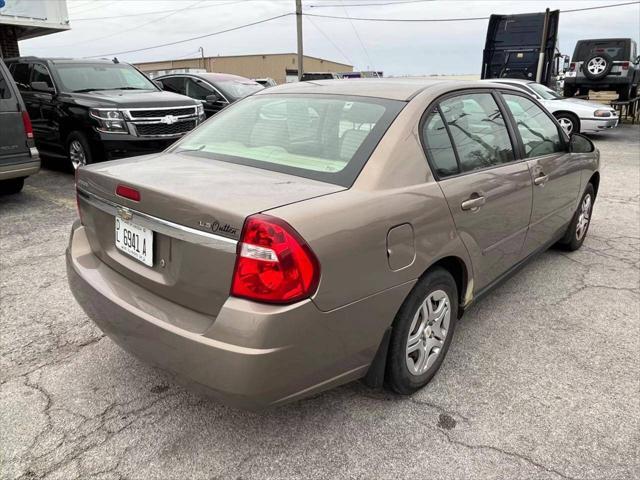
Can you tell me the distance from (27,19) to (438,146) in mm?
14058

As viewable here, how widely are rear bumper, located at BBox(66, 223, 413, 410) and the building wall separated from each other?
15.2 metres

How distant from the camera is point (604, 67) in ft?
51.9

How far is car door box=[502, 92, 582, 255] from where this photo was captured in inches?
135

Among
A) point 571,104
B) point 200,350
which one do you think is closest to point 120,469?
point 200,350

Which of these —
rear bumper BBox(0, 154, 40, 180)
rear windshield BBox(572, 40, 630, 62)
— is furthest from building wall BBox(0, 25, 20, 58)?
rear windshield BBox(572, 40, 630, 62)

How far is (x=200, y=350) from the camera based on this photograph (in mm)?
1871

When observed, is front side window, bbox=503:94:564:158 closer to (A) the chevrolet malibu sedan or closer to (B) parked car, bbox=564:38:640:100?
(A) the chevrolet malibu sedan

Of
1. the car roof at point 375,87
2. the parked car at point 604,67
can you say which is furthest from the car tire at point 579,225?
the parked car at point 604,67

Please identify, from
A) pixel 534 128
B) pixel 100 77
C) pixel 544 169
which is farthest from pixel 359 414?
pixel 100 77

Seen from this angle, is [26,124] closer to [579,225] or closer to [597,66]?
[579,225]

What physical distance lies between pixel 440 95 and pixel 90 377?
2.41 metres

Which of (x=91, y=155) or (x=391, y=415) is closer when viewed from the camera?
(x=391, y=415)

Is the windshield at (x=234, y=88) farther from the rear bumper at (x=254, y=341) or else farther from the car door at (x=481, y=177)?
the rear bumper at (x=254, y=341)

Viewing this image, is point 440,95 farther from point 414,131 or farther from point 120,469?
point 120,469
